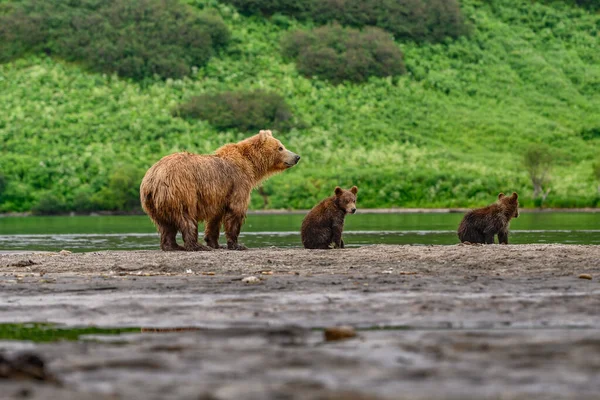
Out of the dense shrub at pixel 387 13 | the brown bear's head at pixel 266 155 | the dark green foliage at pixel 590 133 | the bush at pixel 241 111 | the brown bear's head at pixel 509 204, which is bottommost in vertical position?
the brown bear's head at pixel 509 204

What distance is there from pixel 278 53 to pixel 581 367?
297 ft

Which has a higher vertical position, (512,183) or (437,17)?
(437,17)

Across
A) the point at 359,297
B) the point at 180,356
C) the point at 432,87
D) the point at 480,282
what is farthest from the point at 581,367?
the point at 432,87

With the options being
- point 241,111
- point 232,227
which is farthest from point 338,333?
point 241,111

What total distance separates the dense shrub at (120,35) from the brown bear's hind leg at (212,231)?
7388cm

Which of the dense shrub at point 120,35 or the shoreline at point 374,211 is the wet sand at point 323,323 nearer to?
the shoreline at point 374,211

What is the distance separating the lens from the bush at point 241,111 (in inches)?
3147

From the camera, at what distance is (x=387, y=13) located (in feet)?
330

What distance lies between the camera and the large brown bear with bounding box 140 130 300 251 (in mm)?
15297

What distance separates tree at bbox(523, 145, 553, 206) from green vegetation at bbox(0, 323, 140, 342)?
5482cm

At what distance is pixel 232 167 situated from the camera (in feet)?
53.7

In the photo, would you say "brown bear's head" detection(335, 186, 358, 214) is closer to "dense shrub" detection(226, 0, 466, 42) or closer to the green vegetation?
the green vegetation

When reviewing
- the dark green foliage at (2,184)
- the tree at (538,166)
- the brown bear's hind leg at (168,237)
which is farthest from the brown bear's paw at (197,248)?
the dark green foliage at (2,184)

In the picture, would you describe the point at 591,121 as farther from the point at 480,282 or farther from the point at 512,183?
the point at 480,282
